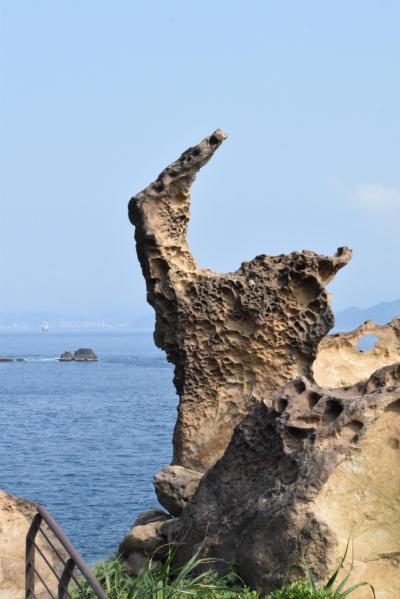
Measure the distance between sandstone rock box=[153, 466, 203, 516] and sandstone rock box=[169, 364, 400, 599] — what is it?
4.60 feet

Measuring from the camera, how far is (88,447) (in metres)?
30.7

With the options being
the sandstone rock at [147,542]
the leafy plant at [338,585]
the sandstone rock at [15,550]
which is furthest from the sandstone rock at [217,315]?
the leafy plant at [338,585]

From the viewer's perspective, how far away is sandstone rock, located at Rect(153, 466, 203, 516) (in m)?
8.08

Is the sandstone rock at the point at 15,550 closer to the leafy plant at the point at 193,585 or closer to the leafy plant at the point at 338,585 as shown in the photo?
the leafy plant at the point at 193,585

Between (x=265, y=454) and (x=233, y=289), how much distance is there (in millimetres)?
2198

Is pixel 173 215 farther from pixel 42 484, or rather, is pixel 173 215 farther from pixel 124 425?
pixel 124 425

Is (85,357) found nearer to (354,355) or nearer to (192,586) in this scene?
(354,355)

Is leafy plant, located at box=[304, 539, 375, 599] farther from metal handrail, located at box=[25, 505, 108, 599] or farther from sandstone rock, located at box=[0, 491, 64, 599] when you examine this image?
sandstone rock, located at box=[0, 491, 64, 599]

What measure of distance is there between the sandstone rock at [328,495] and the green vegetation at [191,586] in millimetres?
100

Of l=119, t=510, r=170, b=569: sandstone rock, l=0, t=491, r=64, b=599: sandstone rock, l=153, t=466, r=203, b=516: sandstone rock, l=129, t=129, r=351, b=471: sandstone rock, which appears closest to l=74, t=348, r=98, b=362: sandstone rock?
l=129, t=129, r=351, b=471: sandstone rock

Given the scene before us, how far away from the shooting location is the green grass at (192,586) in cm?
582

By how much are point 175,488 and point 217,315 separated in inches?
56.4

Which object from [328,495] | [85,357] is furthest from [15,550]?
[85,357]

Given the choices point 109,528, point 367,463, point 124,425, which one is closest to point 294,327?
point 367,463
